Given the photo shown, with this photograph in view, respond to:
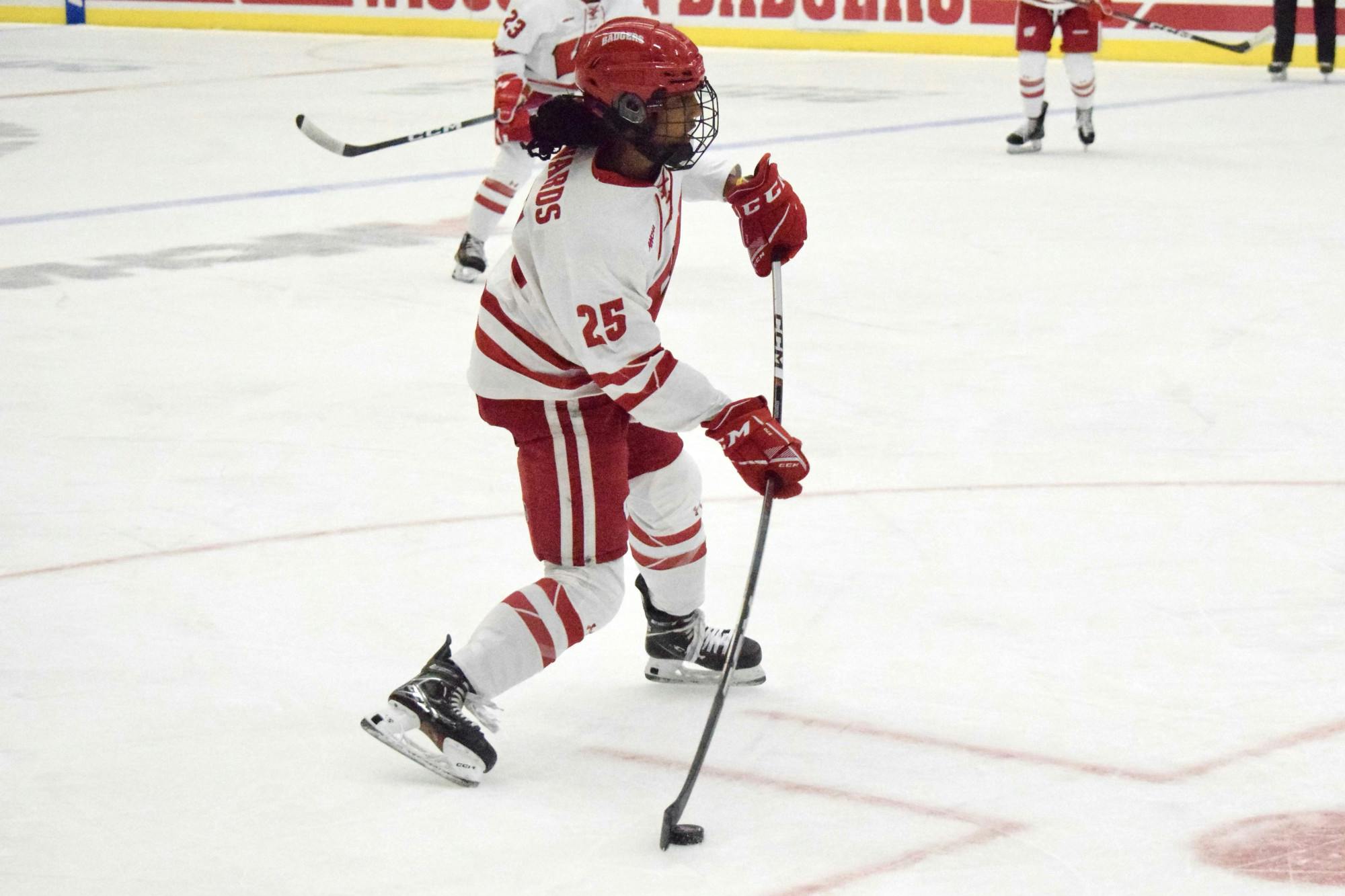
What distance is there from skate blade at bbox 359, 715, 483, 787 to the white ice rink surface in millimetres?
21

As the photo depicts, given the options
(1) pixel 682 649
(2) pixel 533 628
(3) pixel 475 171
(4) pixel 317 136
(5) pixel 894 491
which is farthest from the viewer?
(3) pixel 475 171

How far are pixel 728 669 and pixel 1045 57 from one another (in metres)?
6.66

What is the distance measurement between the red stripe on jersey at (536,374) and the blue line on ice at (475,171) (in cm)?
512

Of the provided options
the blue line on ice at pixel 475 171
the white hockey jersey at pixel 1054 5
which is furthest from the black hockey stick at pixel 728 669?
the white hockey jersey at pixel 1054 5

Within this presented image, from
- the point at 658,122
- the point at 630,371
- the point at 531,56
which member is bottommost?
the point at 630,371

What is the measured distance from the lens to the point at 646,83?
2.22m

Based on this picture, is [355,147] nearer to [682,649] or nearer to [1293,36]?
[682,649]

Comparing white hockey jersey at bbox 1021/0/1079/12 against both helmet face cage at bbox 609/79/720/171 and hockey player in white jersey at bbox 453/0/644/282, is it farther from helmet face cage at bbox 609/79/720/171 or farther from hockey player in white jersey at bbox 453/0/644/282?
helmet face cage at bbox 609/79/720/171

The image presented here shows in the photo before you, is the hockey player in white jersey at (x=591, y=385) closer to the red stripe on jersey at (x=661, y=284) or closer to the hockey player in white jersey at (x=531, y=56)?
the red stripe on jersey at (x=661, y=284)

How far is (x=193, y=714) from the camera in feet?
8.22

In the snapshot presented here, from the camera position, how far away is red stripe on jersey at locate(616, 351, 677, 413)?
2186 millimetres

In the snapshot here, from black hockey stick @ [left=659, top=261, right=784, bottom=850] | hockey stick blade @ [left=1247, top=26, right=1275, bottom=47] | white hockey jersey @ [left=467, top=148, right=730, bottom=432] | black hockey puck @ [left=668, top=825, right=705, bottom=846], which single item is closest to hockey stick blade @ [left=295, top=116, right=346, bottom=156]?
black hockey stick @ [left=659, top=261, right=784, bottom=850]

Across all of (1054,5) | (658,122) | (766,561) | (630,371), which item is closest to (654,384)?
(630,371)

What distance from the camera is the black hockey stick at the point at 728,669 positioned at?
2.05 meters
